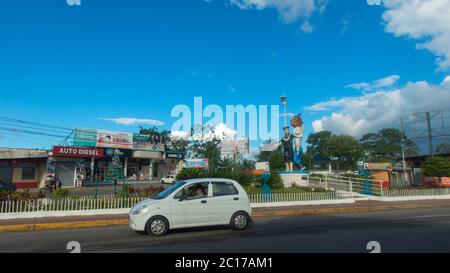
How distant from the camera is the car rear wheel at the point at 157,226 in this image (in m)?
9.69

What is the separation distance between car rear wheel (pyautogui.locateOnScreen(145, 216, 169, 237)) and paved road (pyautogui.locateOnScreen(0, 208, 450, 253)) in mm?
208

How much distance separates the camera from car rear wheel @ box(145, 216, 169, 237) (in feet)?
31.8

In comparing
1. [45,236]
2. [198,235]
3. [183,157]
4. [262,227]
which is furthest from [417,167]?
[45,236]

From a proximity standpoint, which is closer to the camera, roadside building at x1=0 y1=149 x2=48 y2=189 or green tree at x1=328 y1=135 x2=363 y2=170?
roadside building at x1=0 y1=149 x2=48 y2=189

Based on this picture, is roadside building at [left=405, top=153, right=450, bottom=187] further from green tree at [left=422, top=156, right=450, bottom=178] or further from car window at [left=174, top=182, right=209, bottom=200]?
car window at [left=174, top=182, right=209, bottom=200]

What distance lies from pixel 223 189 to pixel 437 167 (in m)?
25.8

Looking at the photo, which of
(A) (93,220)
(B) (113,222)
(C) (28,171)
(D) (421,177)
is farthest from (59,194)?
(D) (421,177)

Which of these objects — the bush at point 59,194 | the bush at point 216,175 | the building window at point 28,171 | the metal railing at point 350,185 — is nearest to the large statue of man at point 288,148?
the metal railing at point 350,185

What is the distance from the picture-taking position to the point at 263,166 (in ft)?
174

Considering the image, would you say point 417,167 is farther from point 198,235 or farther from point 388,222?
point 198,235

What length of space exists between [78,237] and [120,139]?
37075 millimetres

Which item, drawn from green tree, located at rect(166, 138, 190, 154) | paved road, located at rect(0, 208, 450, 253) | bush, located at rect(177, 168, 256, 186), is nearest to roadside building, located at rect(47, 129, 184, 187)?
green tree, located at rect(166, 138, 190, 154)

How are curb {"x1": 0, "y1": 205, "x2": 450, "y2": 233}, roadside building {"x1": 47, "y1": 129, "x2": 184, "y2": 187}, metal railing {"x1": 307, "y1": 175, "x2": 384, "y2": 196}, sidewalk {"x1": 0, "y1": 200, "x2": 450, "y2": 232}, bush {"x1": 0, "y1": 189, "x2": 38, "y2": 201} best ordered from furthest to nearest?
1. roadside building {"x1": 47, "y1": 129, "x2": 184, "y2": 187}
2. metal railing {"x1": 307, "y1": 175, "x2": 384, "y2": 196}
3. bush {"x1": 0, "y1": 189, "x2": 38, "y2": 201}
4. sidewalk {"x1": 0, "y1": 200, "x2": 450, "y2": 232}
5. curb {"x1": 0, "y1": 205, "x2": 450, "y2": 233}

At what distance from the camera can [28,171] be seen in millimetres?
37156
